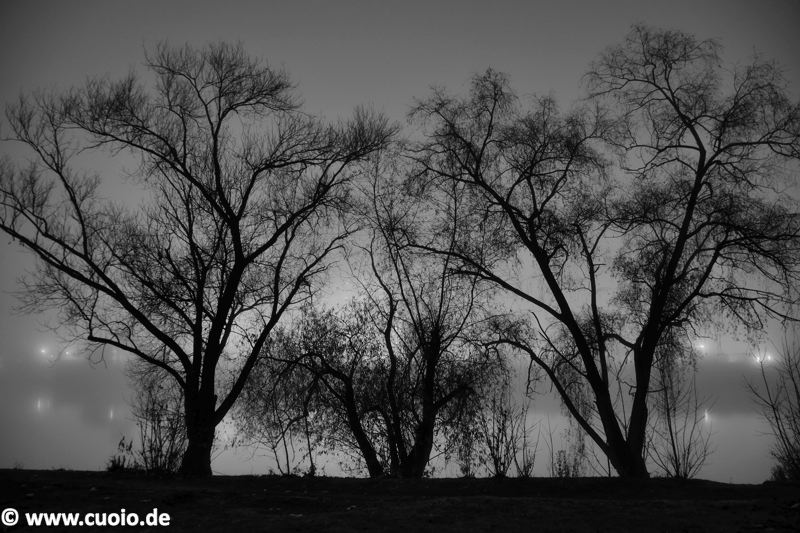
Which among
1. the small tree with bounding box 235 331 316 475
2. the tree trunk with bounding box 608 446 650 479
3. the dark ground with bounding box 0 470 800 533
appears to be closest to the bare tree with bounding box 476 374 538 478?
the dark ground with bounding box 0 470 800 533

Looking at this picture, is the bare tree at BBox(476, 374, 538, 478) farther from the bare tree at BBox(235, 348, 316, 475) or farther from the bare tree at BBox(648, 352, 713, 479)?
the bare tree at BBox(235, 348, 316, 475)

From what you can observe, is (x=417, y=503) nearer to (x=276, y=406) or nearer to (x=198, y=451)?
(x=198, y=451)

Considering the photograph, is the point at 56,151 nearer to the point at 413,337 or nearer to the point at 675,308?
the point at 413,337

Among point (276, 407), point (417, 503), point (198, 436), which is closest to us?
point (417, 503)

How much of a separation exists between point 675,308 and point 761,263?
235 centimetres

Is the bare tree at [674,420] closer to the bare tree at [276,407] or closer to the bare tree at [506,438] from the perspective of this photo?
the bare tree at [506,438]

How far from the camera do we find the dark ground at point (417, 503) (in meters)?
6.59

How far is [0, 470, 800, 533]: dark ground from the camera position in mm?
6594

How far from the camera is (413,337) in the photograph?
18531 mm

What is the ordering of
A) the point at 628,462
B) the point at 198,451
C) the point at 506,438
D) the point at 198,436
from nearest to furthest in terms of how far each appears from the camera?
the point at 506,438 < the point at 198,451 < the point at 198,436 < the point at 628,462

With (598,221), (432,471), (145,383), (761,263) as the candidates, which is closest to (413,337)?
(432,471)

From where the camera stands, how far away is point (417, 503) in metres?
7.82

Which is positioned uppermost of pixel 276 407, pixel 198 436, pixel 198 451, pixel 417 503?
pixel 276 407

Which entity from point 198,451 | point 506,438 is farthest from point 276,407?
point 506,438
